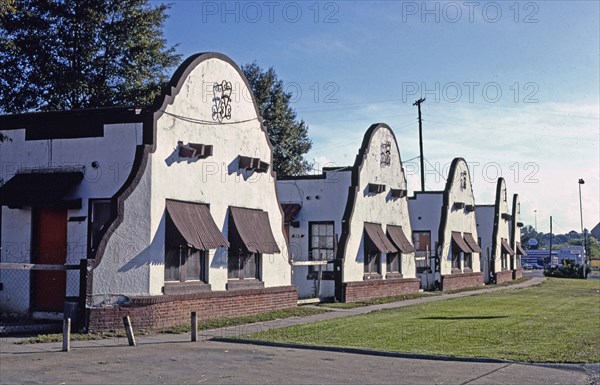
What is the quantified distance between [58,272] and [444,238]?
87.1 ft

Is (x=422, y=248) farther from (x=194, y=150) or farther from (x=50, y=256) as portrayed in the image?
(x=50, y=256)

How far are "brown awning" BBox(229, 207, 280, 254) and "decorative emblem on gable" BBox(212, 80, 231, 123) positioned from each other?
261cm

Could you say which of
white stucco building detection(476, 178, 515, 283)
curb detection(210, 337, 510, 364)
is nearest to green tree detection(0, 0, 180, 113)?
curb detection(210, 337, 510, 364)

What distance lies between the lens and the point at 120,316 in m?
16.9

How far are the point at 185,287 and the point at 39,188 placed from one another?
425cm

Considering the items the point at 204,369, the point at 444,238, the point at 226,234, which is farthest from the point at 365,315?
the point at 444,238

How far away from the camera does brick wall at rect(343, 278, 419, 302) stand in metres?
28.6

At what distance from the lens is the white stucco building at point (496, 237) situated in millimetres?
51156

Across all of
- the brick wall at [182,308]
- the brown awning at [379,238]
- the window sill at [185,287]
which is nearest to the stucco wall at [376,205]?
the brown awning at [379,238]

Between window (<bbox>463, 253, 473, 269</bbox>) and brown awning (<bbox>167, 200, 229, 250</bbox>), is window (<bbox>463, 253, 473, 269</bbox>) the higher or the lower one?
the lower one

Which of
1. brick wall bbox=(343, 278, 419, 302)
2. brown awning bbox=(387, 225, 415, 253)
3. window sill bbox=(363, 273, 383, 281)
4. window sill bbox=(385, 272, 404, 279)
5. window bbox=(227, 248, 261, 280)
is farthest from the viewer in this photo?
brown awning bbox=(387, 225, 415, 253)

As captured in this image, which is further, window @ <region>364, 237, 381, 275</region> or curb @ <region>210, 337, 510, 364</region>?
window @ <region>364, 237, 381, 275</region>

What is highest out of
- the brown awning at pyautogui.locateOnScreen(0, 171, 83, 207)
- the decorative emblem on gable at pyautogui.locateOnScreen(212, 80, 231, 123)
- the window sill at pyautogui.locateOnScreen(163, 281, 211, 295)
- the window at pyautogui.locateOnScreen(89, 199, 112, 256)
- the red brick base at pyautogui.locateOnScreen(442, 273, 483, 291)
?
the decorative emblem on gable at pyautogui.locateOnScreen(212, 80, 231, 123)

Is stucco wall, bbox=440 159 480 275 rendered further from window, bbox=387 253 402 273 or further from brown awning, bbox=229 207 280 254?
brown awning, bbox=229 207 280 254
